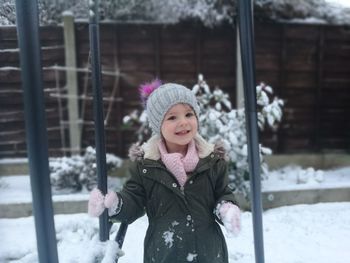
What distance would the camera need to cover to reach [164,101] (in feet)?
4.76

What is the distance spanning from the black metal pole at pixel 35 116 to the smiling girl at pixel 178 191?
28 cm

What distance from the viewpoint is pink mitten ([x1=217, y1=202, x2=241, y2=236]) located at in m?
1.30

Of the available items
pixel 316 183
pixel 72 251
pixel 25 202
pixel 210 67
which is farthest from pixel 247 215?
pixel 210 67

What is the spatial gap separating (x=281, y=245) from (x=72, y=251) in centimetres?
130

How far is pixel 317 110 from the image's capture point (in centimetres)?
493

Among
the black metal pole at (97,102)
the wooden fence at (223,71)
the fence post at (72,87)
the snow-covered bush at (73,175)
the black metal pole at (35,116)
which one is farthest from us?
the wooden fence at (223,71)

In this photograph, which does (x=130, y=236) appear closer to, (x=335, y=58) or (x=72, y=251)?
(x=72, y=251)

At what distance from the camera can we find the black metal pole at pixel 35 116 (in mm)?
1099

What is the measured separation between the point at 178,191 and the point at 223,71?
346 cm

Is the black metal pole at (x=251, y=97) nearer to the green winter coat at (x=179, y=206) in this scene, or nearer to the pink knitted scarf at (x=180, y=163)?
the green winter coat at (x=179, y=206)

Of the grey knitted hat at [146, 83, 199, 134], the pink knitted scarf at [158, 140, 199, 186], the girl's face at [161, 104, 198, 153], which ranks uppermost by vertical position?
the grey knitted hat at [146, 83, 199, 134]

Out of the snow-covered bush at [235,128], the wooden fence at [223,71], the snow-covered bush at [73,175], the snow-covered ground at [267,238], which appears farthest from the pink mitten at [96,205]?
the wooden fence at [223,71]

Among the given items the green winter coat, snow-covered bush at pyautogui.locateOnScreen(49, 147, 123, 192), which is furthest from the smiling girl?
snow-covered bush at pyautogui.locateOnScreen(49, 147, 123, 192)

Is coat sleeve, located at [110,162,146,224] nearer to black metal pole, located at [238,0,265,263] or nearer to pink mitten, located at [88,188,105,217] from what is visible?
pink mitten, located at [88,188,105,217]
